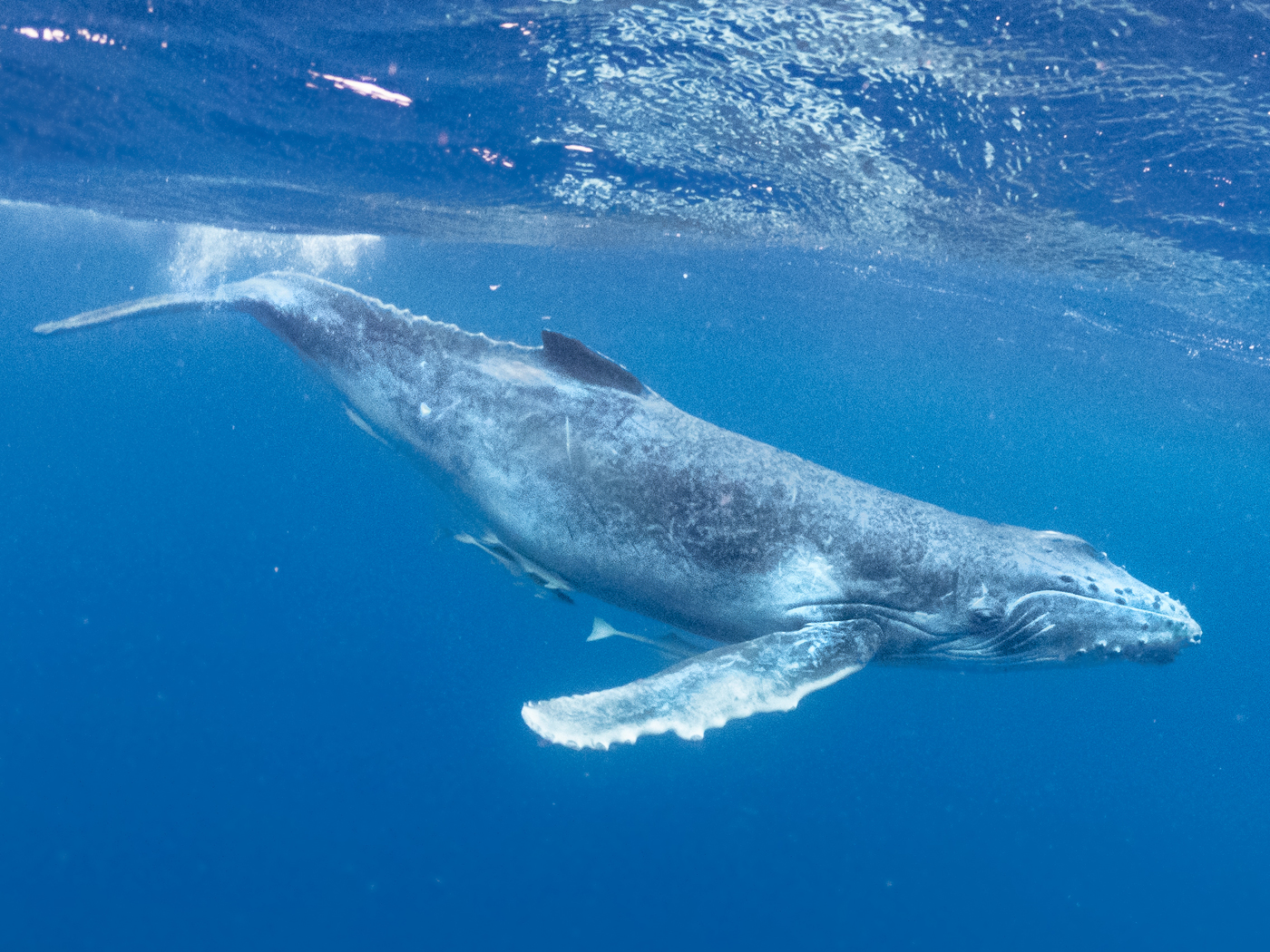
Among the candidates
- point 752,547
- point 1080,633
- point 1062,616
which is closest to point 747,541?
point 752,547

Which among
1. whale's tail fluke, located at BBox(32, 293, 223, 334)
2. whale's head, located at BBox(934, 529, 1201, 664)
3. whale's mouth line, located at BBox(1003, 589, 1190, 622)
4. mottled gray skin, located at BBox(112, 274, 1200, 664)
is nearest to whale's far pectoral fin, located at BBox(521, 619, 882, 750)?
mottled gray skin, located at BBox(112, 274, 1200, 664)

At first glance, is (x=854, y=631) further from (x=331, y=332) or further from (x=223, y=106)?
(x=223, y=106)

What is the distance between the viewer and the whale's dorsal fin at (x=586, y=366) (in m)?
7.01

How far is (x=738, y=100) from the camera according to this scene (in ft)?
38.0

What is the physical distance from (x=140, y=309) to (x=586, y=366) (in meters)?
6.91

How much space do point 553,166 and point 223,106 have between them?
6.51 meters

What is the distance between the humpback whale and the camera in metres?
6.36

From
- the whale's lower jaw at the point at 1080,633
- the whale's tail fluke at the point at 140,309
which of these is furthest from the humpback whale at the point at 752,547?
the whale's tail fluke at the point at 140,309

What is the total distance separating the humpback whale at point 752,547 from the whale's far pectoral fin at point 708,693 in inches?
1.6

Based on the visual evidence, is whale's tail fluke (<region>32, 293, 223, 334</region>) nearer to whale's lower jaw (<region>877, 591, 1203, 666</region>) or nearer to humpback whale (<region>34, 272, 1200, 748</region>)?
Answer: humpback whale (<region>34, 272, 1200, 748</region>)

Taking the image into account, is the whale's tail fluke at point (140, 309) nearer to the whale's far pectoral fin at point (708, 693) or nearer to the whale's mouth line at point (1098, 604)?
the whale's far pectoral fin at point (708, 693)

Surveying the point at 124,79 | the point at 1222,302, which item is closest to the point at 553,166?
the point at 124,79

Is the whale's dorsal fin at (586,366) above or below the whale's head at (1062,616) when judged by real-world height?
above

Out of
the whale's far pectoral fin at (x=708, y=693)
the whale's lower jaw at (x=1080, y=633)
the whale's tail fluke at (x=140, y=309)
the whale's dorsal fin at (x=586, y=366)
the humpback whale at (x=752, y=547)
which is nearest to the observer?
the whale's far pectoral fin at (x=708, y=693)
